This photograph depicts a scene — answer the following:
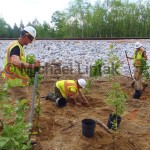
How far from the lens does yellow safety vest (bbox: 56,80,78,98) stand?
22.0ft

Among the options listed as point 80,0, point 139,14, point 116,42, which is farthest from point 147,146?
point 80,0

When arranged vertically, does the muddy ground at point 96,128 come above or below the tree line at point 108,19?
below

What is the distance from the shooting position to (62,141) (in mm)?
4746

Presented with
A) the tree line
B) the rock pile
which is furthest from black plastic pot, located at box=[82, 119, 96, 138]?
the tree line

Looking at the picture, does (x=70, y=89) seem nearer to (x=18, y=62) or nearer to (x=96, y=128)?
(x=96, y=128)

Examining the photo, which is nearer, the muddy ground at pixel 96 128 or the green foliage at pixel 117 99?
the muddy ground at pixel 96 128

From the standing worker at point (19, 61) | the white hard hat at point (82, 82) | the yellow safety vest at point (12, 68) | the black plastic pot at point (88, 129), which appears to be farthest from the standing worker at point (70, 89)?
the yellow safety vest at point (12, 68)

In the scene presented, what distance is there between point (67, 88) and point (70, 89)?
0.13m

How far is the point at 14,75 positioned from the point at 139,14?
3679cm

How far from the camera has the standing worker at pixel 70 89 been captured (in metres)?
6.74

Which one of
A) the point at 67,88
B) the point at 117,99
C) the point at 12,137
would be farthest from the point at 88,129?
the point at 12,137

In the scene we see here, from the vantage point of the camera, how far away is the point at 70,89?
22.1 ft

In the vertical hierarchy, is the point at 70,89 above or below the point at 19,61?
below

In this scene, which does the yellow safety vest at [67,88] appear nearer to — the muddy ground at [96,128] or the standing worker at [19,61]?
the muddy ground at [96,128]
